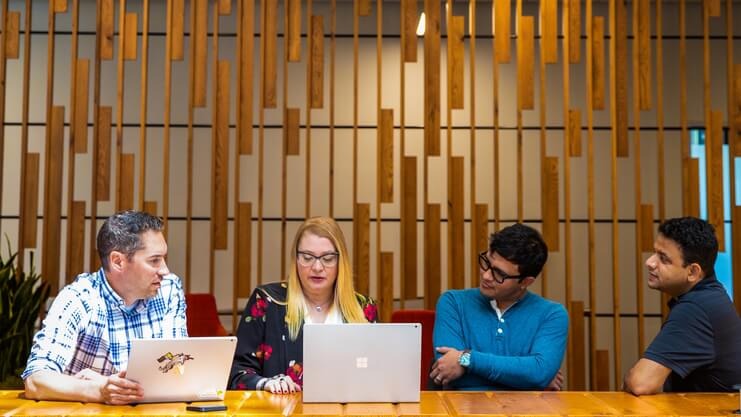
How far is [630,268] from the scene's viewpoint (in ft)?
19.8

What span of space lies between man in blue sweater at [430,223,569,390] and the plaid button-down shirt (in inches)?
38.1

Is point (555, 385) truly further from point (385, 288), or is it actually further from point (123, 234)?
point (123, 234)

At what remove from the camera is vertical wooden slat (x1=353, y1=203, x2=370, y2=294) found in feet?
14.6

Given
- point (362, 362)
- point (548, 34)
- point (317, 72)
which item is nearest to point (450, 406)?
point (362, 362)

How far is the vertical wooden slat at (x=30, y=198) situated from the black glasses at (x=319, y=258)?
6.56 feet

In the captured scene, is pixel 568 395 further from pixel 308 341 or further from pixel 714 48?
pixel 714 48

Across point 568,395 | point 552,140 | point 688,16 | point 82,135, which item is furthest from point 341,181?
point 568,395

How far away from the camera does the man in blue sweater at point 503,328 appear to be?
308 cm

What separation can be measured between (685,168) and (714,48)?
1.93 m

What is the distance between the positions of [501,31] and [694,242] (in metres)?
1.93

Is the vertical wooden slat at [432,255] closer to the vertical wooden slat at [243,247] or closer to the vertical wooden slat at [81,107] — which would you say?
the vertical wooden slat at [243,247]

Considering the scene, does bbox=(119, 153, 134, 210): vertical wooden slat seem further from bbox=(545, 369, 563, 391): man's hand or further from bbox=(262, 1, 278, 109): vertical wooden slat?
bbox=(545, 369, 563, 391): man's hand

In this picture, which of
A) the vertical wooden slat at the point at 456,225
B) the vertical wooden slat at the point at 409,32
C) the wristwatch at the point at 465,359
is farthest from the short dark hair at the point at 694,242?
the vertical wooden slat at the point at 409,32

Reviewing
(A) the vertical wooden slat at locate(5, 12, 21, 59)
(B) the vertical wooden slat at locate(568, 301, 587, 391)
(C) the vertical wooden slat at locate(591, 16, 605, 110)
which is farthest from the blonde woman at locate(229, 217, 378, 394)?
(A) the vertical wooden slat at locate(5, 12, 21, 59)
